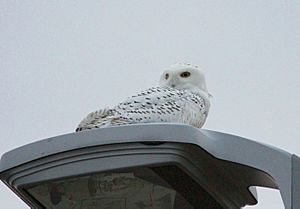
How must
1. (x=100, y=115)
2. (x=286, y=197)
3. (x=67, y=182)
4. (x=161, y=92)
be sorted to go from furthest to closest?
(x=161, y=92)
(x=100, y=115)
(x=67, y=182)
(x=286, y=197)

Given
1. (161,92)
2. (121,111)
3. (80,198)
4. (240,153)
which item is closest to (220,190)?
(240,153)

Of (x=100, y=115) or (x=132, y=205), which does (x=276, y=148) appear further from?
(x=100, y=115)

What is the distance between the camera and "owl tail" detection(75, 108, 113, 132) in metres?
1.42

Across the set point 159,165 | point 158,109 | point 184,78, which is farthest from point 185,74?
point 159,165

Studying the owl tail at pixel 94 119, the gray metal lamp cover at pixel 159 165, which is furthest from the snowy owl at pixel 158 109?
the gray metal lamp cover at pixel 159 165

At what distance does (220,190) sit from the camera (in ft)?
3.91

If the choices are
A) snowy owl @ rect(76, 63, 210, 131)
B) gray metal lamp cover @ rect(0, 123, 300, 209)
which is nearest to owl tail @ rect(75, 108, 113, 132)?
snowy owl @ rect(76, 63, 210, 131)

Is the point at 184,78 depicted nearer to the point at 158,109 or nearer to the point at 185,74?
the point at 185,74

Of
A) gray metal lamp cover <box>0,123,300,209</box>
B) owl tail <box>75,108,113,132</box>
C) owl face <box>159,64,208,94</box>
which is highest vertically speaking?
owl face <box>159,64,208,94</box>

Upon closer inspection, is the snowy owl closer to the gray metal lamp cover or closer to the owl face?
the owl face

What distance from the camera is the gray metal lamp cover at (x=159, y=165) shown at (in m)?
1.09

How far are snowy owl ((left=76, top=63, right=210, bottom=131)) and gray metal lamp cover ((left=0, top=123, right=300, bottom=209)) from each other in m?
0.22

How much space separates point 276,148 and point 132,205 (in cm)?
24

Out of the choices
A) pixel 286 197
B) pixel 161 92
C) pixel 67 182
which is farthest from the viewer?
pixel 161 92
